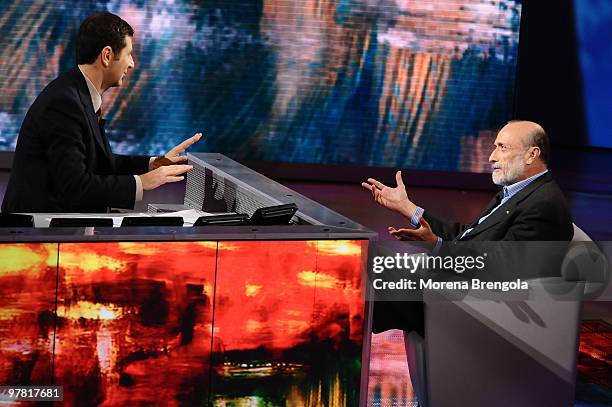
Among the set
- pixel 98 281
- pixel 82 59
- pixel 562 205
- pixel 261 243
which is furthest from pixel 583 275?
pixel 82 59

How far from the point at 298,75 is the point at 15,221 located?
6.65 m

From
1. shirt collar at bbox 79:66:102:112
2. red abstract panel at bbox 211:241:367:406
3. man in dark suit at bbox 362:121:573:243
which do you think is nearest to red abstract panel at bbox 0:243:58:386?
red abstract panel at bbox 211:241:367:406

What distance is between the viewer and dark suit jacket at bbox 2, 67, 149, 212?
315cm

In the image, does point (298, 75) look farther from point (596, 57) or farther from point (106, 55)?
point (596, 57)

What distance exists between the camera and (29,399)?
246cm

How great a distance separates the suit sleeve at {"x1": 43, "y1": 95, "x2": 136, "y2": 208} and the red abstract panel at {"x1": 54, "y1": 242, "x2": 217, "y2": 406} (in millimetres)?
720

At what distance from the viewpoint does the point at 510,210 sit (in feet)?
11.4

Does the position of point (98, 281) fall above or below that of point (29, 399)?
above

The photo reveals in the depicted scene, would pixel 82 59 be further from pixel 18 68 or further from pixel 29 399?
pixel 18 68

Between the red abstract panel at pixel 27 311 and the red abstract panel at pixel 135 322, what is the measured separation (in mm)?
29

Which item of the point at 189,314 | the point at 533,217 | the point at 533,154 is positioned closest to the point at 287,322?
the point at 189,314

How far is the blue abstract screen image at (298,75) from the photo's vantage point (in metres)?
8.89

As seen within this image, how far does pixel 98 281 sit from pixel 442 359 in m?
1.25

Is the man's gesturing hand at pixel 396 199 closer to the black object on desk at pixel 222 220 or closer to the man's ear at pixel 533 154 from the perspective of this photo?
the man's ear at pixel 533 154
